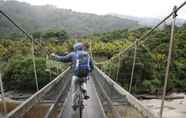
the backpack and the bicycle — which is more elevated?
the backpack

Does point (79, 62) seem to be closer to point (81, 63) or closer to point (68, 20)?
point (81, 63)

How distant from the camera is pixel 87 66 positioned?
4.79m

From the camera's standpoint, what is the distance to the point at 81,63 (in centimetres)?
472

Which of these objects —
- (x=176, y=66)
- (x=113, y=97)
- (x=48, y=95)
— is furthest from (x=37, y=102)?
(x=176, y=66)

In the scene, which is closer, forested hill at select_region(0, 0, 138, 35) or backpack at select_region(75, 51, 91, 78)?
backpack at select_region(75, 51, 91, 78)

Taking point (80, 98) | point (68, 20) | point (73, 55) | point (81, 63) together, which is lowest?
point (80, 98)

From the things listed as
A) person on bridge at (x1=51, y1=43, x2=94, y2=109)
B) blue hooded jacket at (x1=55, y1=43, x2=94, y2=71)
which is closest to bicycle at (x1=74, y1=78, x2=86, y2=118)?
person on bridge at (x1=51, y1=43, x2=94, y2=109)

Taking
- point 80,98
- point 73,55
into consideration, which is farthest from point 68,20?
point 80,98

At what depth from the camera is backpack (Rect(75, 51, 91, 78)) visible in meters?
4.71

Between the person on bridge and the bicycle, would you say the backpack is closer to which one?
the person on bridge

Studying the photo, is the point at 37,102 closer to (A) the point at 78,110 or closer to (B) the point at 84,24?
(A) the point at 78,110

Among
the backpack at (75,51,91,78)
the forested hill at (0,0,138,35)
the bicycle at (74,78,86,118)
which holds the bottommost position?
the bicycle at (74,78,86,118)

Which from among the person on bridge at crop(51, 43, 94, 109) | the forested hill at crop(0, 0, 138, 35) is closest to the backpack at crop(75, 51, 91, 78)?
the person on bridge at crop(51, 43, 94, 109)

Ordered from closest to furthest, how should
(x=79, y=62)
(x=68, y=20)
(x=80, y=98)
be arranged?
(x=79, y=62) → (x=80, y=98) → (x=68, y=20)
